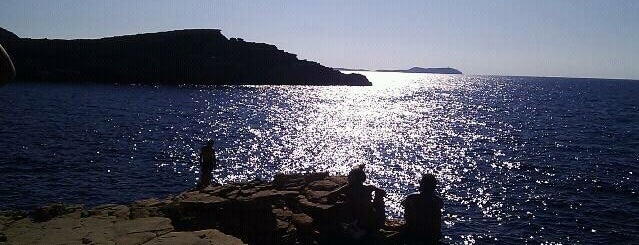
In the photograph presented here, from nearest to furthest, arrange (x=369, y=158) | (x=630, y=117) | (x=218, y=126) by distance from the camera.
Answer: (x=369, y=158), (x=218, y=126), (x=630, y=117)

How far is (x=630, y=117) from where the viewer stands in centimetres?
8225

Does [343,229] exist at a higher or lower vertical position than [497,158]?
higher

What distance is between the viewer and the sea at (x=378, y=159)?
79.7 feet

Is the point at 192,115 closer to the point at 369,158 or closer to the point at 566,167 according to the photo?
the point at 369,158

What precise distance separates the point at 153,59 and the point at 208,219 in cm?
14887

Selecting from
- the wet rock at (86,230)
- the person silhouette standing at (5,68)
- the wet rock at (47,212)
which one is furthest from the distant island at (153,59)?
the person silhouette standing at (5,68)

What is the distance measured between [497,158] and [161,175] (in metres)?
28.5

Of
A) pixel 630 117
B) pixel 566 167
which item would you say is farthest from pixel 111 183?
pixel 630 117

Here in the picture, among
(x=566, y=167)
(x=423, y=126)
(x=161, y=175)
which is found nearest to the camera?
(x=161, y=175)

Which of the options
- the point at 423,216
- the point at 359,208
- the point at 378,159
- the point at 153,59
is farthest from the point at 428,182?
the point at 153,59

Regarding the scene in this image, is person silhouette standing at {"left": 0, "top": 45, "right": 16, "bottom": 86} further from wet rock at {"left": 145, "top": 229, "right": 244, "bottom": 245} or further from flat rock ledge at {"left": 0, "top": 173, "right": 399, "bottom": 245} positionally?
flat rock ledge at {"left": 0, "top": 173, "right": 399, "bottom": 245}

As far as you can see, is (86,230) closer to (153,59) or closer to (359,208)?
(359,208)

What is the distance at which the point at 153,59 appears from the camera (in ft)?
500

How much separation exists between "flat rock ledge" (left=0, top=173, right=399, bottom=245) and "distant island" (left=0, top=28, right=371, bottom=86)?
141081mm
